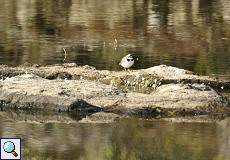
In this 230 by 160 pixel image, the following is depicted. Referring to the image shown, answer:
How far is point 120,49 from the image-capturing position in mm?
25531

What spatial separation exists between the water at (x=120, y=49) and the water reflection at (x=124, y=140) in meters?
0.01

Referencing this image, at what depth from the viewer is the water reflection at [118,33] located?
Answer: 23109 mm

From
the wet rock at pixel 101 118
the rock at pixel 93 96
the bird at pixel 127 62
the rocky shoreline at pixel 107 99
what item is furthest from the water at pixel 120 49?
the bird at pixel 127 62

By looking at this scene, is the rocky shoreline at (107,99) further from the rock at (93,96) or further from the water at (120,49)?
the water at (120,49)

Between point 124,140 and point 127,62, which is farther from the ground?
point 124,140

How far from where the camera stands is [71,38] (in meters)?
27.7

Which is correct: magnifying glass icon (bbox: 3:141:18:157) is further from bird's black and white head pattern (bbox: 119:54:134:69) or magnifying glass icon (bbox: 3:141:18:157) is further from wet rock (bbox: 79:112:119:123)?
bird's black and white head pattern (bbox: 119:54:134:69)

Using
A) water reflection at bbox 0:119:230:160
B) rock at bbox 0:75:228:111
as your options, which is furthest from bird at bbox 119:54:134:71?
water reflection at bbox 0:119:230:160

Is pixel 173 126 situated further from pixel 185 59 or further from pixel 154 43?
pixel 154 43

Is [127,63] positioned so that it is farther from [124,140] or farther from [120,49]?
[124,140]

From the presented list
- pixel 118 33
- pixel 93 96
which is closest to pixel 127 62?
pixel 93 96

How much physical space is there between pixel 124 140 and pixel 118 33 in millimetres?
15411

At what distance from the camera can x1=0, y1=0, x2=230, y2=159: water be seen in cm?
1340

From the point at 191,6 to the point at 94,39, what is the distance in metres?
13.5
